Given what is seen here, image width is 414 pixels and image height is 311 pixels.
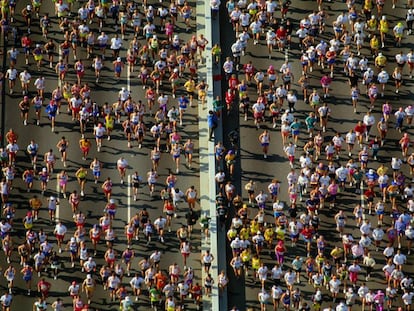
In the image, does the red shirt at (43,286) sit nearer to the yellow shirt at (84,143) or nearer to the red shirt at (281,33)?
the yellow shirt at (84,143)

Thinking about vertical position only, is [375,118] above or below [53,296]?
above

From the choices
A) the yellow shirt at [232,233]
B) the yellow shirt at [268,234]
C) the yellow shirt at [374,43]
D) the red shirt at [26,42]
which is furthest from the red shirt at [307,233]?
the red shirt at [26,42]

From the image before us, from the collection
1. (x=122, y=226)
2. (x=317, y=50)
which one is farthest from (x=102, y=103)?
(x=317, y=50)

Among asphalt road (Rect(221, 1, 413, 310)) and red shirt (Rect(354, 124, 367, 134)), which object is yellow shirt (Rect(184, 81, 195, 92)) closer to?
asphalt road (Rect(221, 1, 413, 310))

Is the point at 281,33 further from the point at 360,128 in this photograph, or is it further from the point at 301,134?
the point at 360,128

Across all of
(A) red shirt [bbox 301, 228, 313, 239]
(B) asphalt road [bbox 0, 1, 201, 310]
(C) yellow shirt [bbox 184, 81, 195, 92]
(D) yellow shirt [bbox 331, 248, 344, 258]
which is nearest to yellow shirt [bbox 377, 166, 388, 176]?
(D) yellow shirt [bbox 331, 248, 344, 258]

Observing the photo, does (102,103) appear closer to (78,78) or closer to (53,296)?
(78,78)

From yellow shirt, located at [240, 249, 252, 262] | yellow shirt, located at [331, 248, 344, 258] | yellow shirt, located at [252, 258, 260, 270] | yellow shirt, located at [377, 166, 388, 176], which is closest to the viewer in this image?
yellow shirt, located at [252, 258, 260, 270]
